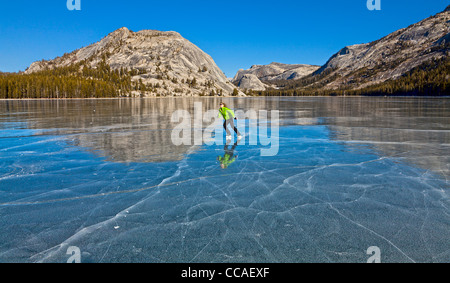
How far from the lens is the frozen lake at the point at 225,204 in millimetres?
5340

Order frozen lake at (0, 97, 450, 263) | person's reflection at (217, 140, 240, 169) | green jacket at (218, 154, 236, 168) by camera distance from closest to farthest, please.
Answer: frozen lake at (0, 97, 450, 263) < person's reflection at (217, 140, 240, 169) < green jacket at (218, 154, 236, 168)

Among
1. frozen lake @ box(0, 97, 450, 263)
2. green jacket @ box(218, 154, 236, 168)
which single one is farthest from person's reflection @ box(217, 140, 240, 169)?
frozen lake @ box(0, 97, 450, 263)

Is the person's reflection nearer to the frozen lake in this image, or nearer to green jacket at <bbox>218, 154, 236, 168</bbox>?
green jacket at <bbox>218, 154, 236, 168</bbox>

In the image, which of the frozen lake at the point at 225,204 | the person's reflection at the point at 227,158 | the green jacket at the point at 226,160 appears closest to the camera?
the frozen lake at the point at 225,204

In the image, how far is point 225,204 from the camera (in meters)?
7.57

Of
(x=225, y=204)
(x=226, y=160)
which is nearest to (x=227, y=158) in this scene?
(x=226, y=160)

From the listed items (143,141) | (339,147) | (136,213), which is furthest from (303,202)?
(143,141)

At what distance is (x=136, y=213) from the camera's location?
22.9 feet

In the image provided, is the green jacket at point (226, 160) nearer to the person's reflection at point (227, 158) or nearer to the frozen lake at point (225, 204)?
the person's reflection at point (227, 158)

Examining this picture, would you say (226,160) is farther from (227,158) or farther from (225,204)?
(225,204)

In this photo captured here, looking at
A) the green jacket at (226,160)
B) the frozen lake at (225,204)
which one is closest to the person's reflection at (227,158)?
the green jacket at (226,160)

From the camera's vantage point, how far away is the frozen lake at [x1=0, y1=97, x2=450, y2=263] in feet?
17.5

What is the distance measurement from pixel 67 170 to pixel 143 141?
245 inches
